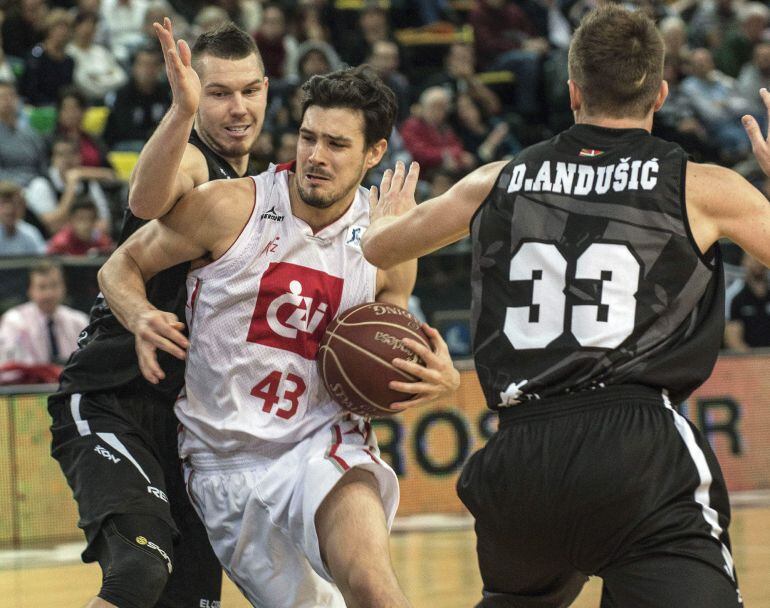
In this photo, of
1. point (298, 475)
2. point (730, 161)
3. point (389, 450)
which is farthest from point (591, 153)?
point (730, 161)

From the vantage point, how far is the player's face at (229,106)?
4.86m

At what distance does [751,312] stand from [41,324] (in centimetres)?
572

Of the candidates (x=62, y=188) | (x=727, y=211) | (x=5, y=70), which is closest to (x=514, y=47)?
(x=5, y=70)

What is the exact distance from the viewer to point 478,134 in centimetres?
1377

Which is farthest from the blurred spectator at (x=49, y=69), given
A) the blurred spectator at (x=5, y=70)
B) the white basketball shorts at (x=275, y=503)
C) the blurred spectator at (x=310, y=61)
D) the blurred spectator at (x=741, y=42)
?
the white basketball shorts at (x=275, y=503)

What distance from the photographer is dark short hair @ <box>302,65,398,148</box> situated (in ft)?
15.2

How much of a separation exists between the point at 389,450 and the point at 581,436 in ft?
19.2

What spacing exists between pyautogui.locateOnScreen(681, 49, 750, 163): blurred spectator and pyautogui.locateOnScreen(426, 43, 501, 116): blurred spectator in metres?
2.29

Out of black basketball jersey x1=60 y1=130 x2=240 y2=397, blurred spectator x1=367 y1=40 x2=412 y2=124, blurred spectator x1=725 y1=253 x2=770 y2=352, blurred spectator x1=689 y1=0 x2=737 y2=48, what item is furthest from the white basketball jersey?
blurred spectator x1=689 y1=0 x2=737 y2=48

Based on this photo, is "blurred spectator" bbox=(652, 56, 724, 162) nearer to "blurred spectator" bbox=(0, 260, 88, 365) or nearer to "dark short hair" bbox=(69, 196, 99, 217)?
"dark short hair" bbox=(69, 196, 99, 217)

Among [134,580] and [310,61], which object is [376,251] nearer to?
[134,580]

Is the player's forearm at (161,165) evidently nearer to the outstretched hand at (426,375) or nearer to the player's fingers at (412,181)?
the player's fingers at (412,181)

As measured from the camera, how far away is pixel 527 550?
3.52m

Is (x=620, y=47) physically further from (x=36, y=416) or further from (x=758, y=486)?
(x=758, y=486)
